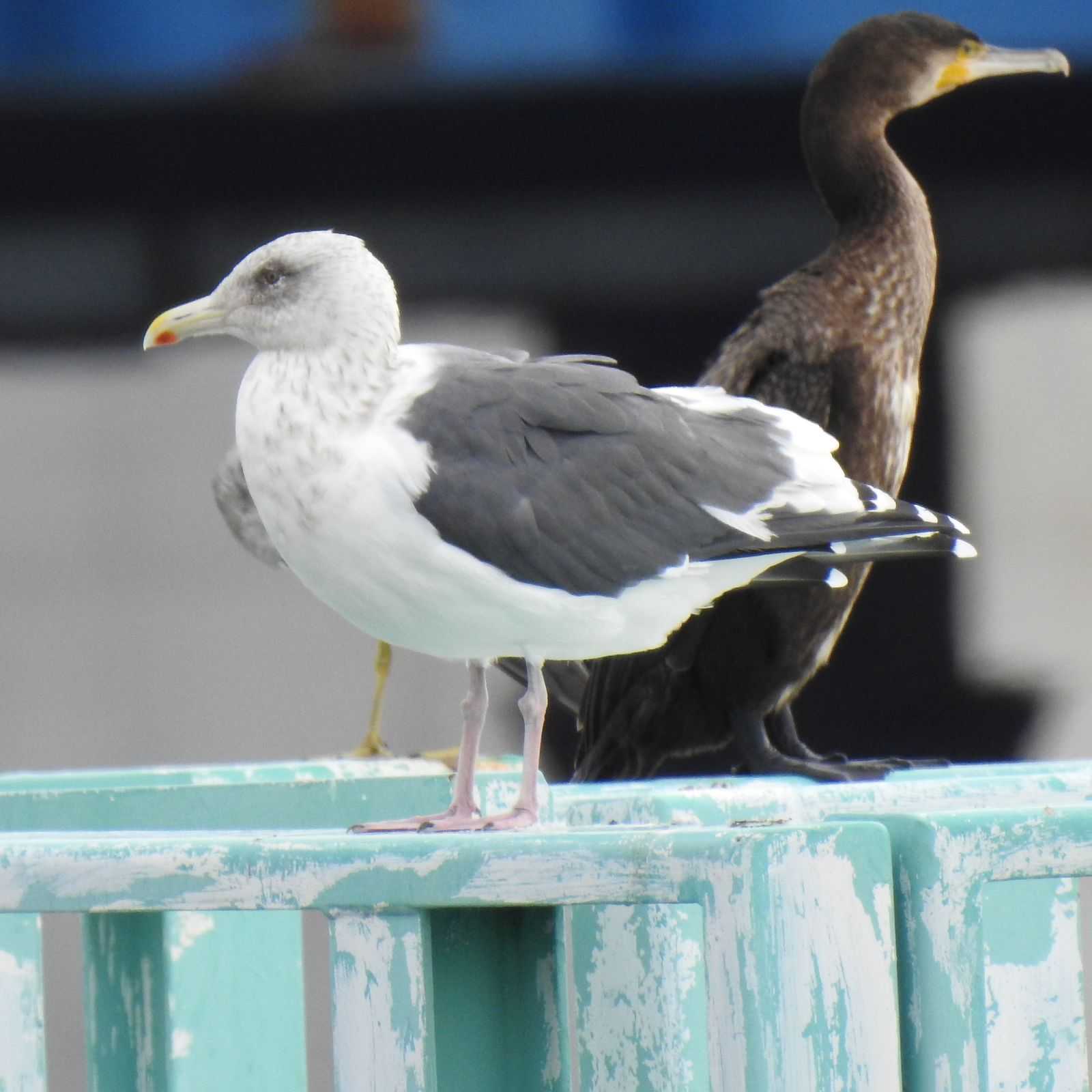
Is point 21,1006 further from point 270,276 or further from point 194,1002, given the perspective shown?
point 270,276

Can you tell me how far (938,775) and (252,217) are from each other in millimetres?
3079

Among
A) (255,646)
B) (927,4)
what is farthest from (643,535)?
→ (255,646)

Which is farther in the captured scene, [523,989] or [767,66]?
[767,66]

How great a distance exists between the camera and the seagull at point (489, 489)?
5.26 feet

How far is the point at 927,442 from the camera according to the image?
4.85 metres

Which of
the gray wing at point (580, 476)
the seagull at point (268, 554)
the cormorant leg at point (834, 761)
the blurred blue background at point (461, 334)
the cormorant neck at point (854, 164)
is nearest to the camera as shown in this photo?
the gray wing at point (580, 476)

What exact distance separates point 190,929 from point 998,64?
6.23ft

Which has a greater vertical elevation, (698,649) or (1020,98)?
(1020,98)

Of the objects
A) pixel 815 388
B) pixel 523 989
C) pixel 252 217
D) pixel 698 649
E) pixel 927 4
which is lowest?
pixel 523 989

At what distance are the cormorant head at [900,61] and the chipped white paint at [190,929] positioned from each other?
179 cm

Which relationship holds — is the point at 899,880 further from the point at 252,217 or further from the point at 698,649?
the point at 252,217

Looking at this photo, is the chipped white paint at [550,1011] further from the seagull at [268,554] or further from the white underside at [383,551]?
the seagull at [268,554]

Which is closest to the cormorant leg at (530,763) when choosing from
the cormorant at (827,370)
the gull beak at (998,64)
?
the cormorant at (827,370)

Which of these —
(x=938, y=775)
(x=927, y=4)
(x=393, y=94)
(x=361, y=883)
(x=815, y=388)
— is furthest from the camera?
(x=393, y=94)
